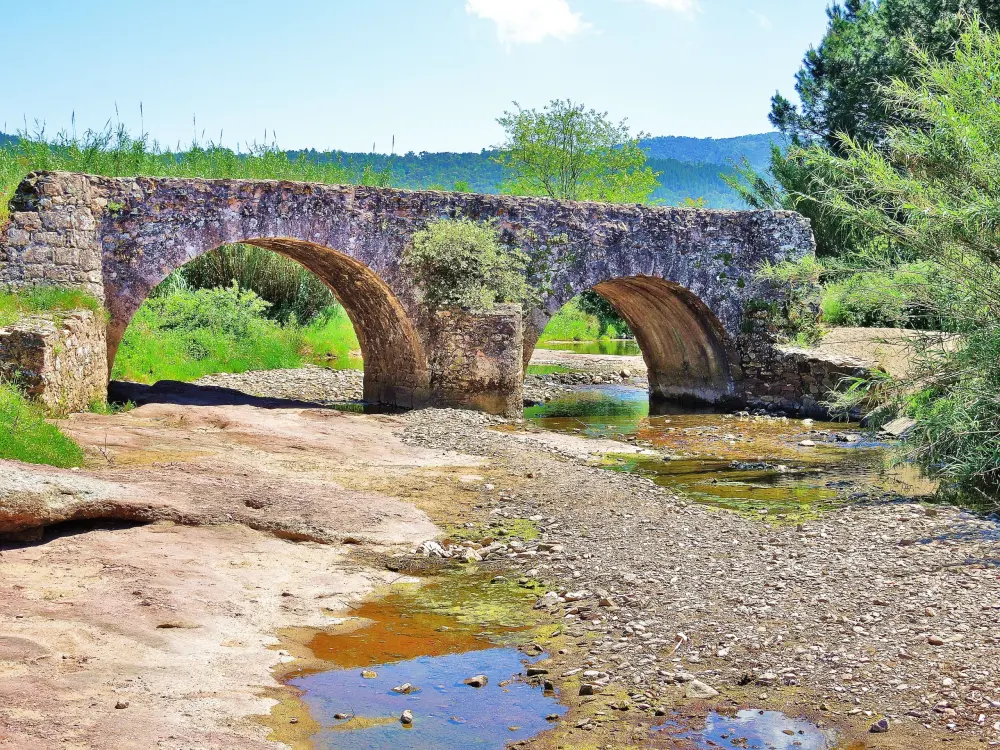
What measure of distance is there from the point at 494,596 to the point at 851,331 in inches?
547

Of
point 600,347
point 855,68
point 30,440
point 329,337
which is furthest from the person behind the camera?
point 600,347

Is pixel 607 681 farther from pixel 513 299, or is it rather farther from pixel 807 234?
pixel 807 234

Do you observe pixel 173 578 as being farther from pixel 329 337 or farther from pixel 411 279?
pixel 329 337

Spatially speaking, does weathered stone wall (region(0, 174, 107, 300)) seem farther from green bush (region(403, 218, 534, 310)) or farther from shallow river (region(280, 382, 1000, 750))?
shallow river (region(280, 382, 1000, 750))

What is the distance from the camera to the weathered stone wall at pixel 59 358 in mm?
11211

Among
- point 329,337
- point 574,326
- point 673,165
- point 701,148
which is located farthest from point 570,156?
point 701,148

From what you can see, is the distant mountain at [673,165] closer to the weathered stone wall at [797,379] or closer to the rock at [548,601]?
the weathered stone wall at [797,379]

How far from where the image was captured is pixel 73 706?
502 centimetres

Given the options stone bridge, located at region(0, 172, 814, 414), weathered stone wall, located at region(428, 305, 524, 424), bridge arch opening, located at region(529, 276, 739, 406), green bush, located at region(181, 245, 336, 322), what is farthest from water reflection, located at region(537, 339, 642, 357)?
weathered stone wall, located at region(428, 305, 524, 424)

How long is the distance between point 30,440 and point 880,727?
673 centimetres

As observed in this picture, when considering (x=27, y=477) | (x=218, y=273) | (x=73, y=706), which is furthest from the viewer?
(x=218, y=273)

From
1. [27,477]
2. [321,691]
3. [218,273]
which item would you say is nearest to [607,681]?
[321,691]

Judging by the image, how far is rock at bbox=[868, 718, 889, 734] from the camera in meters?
5.21

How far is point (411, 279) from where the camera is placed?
16016 millimetres
